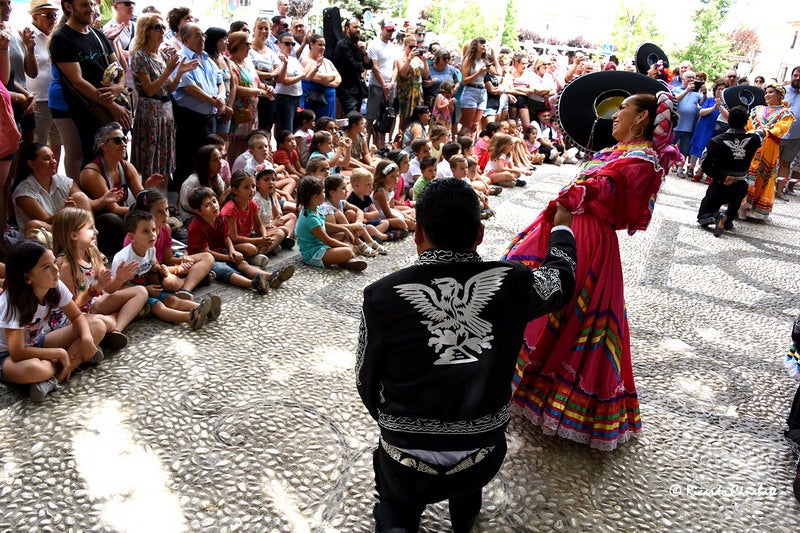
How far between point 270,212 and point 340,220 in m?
0.60

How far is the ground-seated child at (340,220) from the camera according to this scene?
5106mm

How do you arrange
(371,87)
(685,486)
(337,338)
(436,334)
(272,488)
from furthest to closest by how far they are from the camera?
(371,87)
(337,338)
(685,486)
(272,488)
(436,334)

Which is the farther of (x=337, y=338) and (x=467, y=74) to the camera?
(x=467, y=74)

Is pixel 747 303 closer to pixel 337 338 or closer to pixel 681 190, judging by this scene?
pixel 337 338

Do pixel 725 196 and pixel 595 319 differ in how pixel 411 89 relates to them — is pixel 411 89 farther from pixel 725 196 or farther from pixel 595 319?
pixel 595 319

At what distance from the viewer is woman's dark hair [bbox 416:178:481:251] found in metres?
1.69

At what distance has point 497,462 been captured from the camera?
1927mm

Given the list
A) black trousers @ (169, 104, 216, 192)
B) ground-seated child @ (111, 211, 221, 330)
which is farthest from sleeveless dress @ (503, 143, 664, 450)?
black trousers @ (169, 104, 216, 192)

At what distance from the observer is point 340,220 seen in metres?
5.21

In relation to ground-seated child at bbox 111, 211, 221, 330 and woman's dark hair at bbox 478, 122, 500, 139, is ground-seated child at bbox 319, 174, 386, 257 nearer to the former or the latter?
ground-seated child at bbox 111, 211, 221, 330

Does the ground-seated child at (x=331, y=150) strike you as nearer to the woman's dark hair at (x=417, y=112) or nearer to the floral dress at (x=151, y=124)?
the floral dress at (x=151, y=124)

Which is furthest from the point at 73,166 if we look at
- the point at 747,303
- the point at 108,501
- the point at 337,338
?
the point at 747,303

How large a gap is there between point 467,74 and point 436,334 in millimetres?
8557

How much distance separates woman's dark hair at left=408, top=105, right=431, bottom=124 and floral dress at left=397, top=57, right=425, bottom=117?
0.09m
